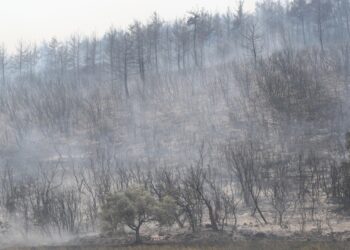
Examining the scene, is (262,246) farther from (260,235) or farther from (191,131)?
(191,131)

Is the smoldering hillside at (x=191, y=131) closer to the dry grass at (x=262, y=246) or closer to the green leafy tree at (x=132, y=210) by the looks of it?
the green leafy tree at (x=132, y=210)

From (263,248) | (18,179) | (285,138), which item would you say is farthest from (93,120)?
(263,248)

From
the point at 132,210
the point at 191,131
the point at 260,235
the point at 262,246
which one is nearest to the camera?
the point at 262,246

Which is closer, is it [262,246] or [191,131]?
[262,246]

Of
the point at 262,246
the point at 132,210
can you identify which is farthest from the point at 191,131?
the point at 262,246

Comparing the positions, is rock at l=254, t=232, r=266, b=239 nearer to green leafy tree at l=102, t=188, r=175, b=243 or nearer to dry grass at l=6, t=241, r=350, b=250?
dry grass at l=6, t=241, r=350, b=250

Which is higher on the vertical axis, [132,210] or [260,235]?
[132,210]

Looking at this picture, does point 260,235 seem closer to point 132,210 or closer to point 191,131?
point 132,210

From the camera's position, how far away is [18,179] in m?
36.7

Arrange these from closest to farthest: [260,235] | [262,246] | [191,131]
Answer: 1. [262,246]
2. [260,235]
3. [191,131]

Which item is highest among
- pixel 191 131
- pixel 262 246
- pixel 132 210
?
pixel 191 131

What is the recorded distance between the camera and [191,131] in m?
40.3

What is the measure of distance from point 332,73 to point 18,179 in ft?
96.6

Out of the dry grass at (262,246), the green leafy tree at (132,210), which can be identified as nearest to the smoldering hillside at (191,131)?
the green leafy tree at (132,210)
